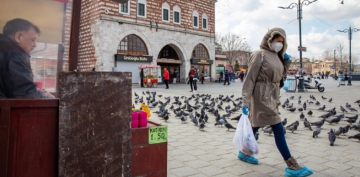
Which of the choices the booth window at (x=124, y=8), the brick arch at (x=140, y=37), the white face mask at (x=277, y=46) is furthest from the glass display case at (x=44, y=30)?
the booth window at (x=124, y=8)

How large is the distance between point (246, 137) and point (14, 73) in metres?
2.80

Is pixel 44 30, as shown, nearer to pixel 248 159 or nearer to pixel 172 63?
pixel 248 159

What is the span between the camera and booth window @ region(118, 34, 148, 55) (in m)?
24.8

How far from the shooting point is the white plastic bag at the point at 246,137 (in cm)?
359

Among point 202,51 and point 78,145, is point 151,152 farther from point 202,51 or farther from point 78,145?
point 202,51

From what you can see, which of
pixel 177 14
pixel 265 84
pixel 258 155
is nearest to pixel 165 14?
pixel 177 14

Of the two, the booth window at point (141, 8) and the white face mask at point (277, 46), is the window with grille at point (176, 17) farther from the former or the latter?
the white face mask at point (277, 46)

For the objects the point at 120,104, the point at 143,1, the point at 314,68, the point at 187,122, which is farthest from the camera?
the point at 314,68

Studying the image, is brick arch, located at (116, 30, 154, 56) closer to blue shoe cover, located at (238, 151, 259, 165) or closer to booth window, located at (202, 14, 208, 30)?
booth window, located at (202, 14, 208, 30)

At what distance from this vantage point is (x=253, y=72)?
3518 millimetres

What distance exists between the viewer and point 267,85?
3.54 meters

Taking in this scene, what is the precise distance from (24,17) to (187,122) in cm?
565

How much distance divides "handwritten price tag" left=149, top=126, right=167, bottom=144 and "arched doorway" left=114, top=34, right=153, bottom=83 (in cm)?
2194

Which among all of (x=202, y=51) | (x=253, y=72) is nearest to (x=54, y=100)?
(x=253, y=72)
